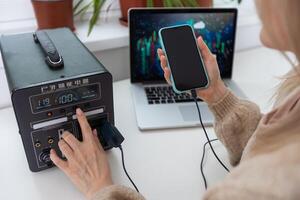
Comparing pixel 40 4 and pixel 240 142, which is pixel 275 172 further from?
pixel 40 4

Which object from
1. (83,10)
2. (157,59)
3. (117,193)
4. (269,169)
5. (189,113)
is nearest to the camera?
(269,169)

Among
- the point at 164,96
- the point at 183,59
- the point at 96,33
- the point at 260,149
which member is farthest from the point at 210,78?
the point at 96,33

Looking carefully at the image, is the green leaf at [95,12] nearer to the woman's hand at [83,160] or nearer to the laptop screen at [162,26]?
the laptop screen at [162,26]

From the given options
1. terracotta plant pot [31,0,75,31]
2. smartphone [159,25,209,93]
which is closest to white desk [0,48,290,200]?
smartphone [159,25,209,93]

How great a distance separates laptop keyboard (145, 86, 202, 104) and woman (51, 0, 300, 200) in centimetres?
19

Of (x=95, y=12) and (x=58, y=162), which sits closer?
(x=58, y=162)

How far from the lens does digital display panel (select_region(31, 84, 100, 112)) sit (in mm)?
561

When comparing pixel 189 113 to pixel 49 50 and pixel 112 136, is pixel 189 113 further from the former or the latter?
pixel 49 50

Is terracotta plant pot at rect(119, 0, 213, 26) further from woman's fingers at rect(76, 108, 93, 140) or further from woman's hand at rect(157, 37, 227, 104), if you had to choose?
woman's fingers at rect(76, 108, 93, 140)

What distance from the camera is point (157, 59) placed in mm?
918

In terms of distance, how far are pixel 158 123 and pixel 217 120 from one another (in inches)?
5.9

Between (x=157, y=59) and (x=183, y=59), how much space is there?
214mm

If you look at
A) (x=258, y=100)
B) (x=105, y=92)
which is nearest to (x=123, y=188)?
(x=105, y=92)

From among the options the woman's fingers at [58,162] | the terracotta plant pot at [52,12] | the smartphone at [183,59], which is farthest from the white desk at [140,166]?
the terracotta plant pot at [52,12]
